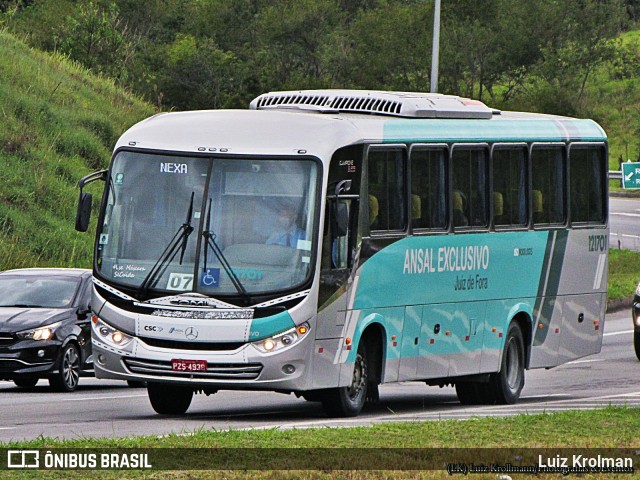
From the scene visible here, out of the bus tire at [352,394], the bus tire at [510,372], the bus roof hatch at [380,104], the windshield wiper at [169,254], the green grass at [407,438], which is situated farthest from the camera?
the bus tire at [510,372]

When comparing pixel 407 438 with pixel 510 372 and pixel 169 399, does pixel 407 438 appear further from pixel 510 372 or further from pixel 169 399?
pixel 510 372

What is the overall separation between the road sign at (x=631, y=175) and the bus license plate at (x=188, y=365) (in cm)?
2677

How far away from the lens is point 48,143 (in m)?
41.5

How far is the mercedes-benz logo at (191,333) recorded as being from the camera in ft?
50.4

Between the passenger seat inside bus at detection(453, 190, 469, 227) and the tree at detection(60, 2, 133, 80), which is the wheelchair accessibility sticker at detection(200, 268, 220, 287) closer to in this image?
the passenger seat inside bus at detection(453, 190, 469, 227)

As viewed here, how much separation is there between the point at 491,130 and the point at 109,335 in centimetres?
566

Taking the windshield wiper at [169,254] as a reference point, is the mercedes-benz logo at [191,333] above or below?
below

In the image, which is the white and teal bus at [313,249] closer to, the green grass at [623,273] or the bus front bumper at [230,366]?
the bus front bumper at [230,366]

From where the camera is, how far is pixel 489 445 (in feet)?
39.8

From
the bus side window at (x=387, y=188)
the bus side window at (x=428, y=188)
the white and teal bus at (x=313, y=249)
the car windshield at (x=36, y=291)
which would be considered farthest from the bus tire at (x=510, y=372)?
the car windshield at (x=36, y=291)

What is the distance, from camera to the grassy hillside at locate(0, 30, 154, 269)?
35281mm

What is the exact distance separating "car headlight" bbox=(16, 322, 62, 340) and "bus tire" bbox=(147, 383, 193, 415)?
167 inches

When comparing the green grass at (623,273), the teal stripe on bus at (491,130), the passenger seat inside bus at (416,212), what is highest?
the teal stripe on bus at (491,130)

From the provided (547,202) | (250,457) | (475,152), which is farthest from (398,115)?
(250,457)
